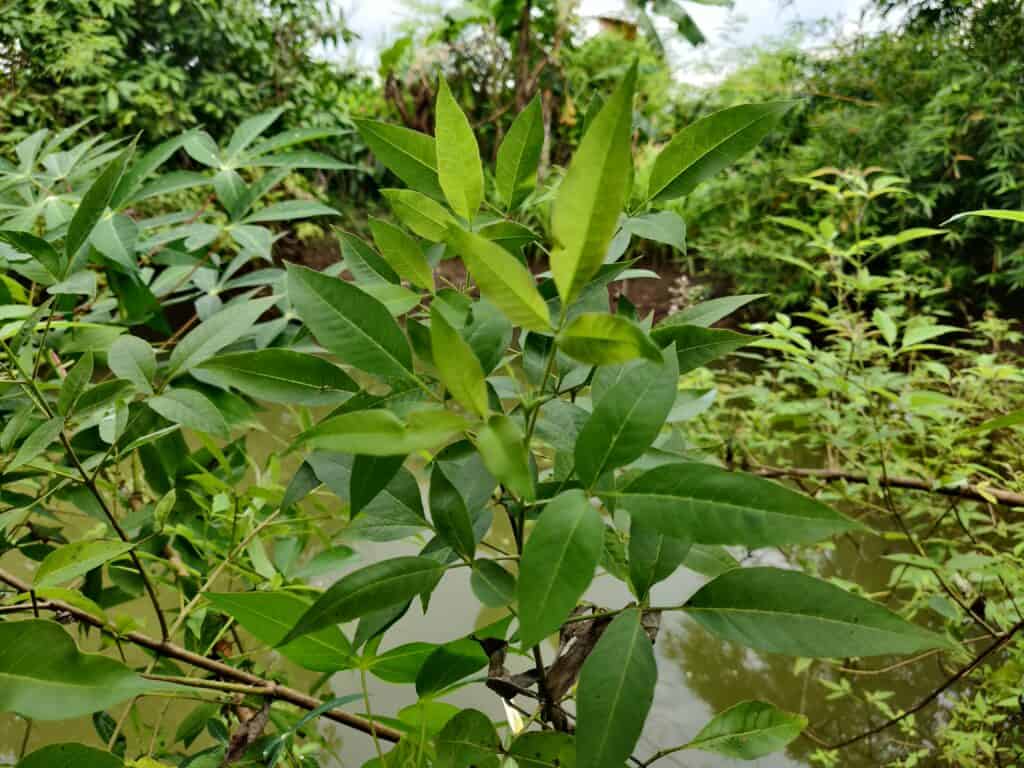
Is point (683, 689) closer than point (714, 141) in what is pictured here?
No

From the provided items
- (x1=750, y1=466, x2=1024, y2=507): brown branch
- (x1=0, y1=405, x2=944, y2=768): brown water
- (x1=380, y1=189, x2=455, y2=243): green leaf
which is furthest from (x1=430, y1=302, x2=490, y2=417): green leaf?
(x1=0, y1=405, x2=944, y2=768): brown water

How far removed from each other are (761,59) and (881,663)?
4.93 meters

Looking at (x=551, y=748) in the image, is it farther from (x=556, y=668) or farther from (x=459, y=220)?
(x=459, y=220)

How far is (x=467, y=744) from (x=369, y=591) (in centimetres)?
9

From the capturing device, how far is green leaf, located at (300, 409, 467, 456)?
0.19 meters

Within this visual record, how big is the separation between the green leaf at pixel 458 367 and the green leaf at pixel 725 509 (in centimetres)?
5

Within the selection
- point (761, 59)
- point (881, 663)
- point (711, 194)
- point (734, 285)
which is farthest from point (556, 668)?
point (761, 59)

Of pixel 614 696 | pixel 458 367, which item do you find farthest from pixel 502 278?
pixel 614 696

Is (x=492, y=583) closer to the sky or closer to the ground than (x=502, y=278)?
closer to the ground

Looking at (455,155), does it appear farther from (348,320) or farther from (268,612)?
(268,612)

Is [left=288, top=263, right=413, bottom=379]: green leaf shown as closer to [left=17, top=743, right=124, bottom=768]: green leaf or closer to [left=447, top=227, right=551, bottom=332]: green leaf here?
[left=447, top=227, right=551, bottom=332]: green leaf

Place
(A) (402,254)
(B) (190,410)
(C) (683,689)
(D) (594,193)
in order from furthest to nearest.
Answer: (C) (683,689), (B) (190,410), (A) (402,254), (D) (594,193)

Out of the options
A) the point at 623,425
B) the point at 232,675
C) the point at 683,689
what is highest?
the point at 623,425

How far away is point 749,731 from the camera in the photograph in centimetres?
27
